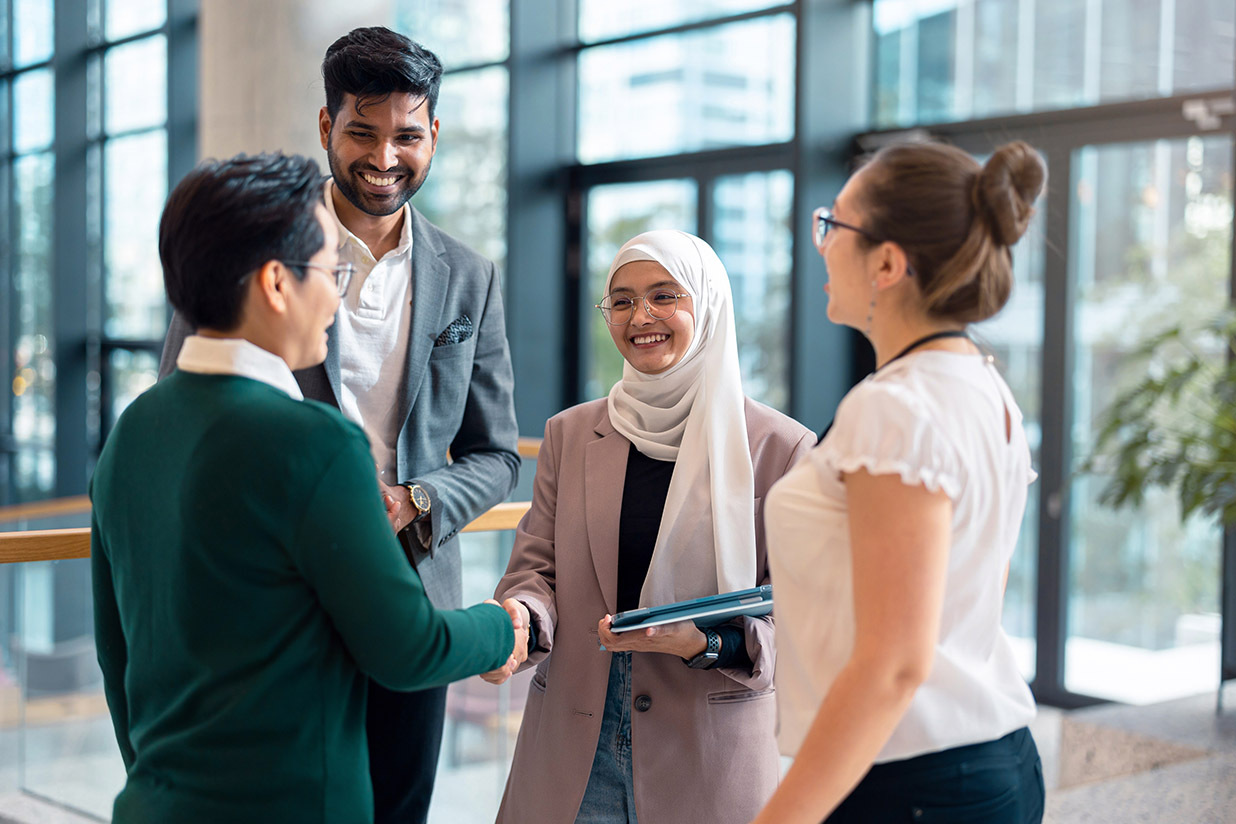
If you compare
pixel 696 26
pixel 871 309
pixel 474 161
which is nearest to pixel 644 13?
pixel 696 26

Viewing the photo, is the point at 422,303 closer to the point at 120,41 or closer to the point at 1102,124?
the point at 1102,124

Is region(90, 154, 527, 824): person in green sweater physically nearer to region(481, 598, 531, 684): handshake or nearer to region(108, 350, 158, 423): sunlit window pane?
region(481, 598, 531, 684): handshake

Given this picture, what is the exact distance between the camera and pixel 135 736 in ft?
4.23

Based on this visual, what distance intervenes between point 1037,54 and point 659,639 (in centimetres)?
435

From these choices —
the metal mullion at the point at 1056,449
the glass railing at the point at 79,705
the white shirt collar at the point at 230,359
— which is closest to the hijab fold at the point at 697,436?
the white shirt collar at the point at 230,359

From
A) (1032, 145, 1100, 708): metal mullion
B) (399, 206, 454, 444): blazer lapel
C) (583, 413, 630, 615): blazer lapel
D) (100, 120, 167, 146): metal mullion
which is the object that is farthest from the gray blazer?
(100, 120, 167, 146): metal mullion

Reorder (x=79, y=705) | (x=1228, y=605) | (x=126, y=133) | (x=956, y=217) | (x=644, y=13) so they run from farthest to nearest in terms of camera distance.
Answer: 1. (x=126, y=133)
2. (x=644, y=13)
3. (x=1228, y=605)
4. (x=79, y=705)
5. (x=956, y=217)

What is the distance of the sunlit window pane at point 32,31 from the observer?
9.24 metres

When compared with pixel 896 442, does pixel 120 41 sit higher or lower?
higher

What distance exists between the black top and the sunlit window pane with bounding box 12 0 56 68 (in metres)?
9.01

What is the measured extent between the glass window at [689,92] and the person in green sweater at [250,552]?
4758 mm

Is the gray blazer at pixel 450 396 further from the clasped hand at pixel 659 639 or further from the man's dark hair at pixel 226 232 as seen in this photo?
the man's dark hair at pixel 226 232

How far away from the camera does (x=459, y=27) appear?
270 inches

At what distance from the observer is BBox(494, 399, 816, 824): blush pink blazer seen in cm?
177
